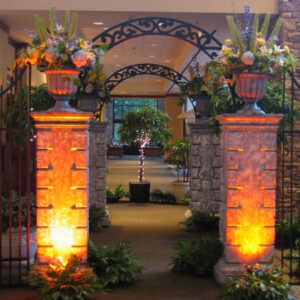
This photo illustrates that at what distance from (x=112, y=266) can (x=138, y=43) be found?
9.65 m

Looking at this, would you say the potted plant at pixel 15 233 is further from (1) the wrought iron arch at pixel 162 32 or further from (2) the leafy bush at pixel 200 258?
(1) the wrought iron arch at pixel 162 32

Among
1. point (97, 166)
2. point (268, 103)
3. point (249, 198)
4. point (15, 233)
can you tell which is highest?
point (268, 103)

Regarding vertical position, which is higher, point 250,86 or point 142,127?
point 250,86

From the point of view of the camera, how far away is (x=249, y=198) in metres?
5.20

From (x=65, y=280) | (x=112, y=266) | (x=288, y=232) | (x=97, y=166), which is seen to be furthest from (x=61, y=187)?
(x=97, y=166)

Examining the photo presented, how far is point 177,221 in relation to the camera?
383 inches

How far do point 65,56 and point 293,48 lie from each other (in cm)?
461

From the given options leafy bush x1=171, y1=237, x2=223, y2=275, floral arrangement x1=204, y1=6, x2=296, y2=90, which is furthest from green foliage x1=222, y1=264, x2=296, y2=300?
floral arrangement x1=204, y1=6, x2=296, y2=90

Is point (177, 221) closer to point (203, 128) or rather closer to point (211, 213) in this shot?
point (211, 213)

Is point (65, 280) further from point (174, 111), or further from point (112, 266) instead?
point (174, 111)

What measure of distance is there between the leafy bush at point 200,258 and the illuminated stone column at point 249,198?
0.45 m

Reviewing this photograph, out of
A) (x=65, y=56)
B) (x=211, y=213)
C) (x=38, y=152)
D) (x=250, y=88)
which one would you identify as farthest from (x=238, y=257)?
(x=211, y=213)

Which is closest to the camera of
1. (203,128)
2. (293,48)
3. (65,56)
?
(65,56)

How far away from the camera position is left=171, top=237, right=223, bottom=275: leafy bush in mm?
5758
